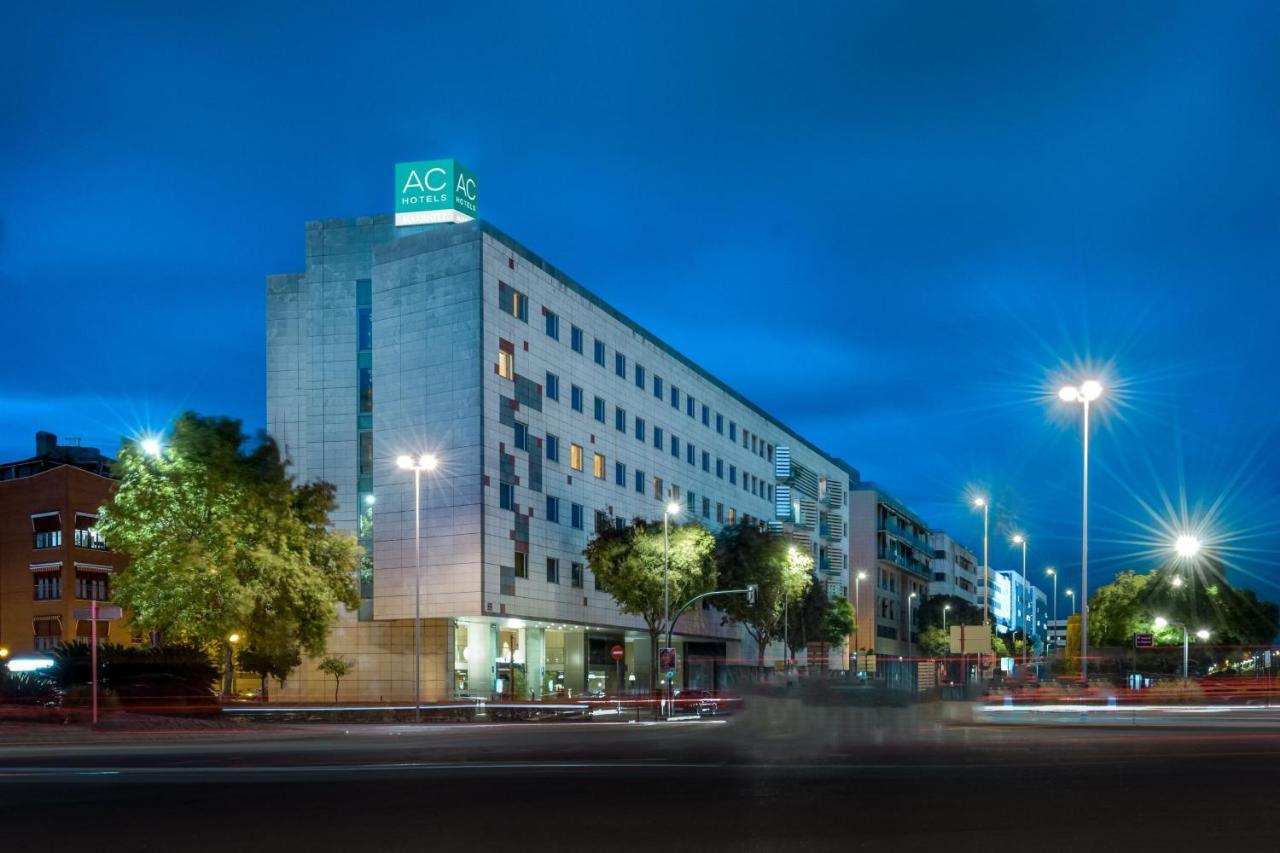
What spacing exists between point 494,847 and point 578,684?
203ft

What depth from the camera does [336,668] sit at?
5862 centimetres

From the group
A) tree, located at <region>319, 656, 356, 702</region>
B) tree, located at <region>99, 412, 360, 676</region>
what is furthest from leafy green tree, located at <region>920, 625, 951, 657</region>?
tree, located at <region>99, 412, 360, 676</region>

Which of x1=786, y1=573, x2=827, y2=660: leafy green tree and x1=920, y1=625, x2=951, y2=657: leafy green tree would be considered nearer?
x1=786, y1=573, x2=827, y2=660: leafy green tree

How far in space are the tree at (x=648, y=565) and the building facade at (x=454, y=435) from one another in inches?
85.0

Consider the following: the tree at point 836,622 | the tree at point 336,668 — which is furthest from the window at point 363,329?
the tree at point 836,622

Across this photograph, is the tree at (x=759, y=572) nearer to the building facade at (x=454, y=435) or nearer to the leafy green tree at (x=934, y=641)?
the building facade at (x=454, y=435)

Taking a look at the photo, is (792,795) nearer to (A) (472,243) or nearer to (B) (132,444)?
(B) (132,444)

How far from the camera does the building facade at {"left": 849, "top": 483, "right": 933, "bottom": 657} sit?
402ft

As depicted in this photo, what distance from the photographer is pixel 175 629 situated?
1734 inches

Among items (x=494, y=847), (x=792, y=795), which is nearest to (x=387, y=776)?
(x=792, y=795)

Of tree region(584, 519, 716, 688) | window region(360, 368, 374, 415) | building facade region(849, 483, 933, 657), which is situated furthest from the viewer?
building facade region(849, 483, 933, 657)

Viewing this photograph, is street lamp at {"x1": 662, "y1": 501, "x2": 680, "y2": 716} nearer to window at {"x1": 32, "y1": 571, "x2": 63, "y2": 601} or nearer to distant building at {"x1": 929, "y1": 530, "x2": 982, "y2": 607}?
window at {"x1": 32, "y1": 571, "x2": 63, "y2": 601}

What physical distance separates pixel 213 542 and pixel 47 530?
123 ft

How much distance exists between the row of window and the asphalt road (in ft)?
121
